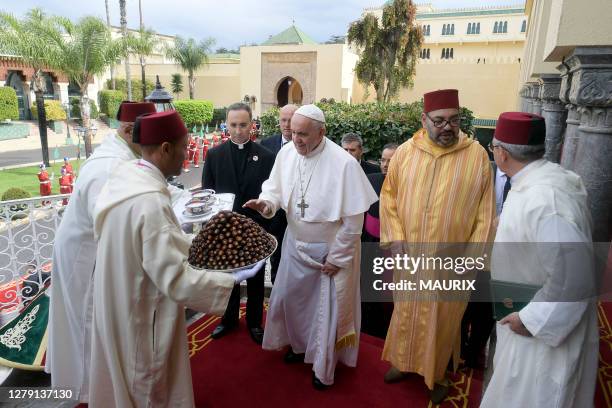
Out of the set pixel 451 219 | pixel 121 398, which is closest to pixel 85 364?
pixel 121 398

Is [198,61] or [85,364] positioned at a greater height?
[198,61]

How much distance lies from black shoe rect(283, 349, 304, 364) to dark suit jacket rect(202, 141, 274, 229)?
1.19 metres

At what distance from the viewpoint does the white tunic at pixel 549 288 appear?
74.9 inches

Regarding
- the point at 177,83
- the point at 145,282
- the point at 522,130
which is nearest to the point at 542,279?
the point at 522,130

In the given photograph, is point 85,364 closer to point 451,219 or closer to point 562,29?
point 451,219

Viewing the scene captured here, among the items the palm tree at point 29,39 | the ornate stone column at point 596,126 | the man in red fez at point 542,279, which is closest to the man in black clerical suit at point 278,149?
the man in red fez at point 542,279

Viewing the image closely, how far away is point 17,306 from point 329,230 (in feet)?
10.3

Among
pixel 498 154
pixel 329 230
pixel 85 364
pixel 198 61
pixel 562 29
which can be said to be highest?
pixel 198 61

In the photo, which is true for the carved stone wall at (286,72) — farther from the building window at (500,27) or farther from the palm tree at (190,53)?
the building window at (500,27)

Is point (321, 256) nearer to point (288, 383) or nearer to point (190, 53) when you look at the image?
point (288, 383)

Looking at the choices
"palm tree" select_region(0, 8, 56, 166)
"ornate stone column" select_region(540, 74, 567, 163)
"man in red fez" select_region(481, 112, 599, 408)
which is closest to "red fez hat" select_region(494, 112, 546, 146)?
"man in red fez" select_region(481, 112, 599, 408)

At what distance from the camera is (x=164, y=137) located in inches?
81.7

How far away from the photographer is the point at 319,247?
10.2 feet

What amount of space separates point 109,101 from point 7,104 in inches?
343
